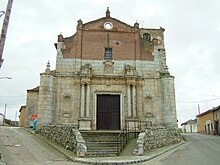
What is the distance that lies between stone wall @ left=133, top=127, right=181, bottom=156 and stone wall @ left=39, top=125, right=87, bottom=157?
2.81 m

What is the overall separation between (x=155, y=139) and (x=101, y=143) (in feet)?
11.1

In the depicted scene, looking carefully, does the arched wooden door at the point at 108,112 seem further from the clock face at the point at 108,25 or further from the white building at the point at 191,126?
the white building at the point at 191,126

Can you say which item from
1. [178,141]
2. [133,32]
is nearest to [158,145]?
[178,141]

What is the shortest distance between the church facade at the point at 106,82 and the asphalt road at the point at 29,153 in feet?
12.6

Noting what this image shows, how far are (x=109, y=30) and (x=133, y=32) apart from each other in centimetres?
217

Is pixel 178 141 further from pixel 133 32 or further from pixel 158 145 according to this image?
pixel 133 32

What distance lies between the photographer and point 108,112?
2162 centimetres

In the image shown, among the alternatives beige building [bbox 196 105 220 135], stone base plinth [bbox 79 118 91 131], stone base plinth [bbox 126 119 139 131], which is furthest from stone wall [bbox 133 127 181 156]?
beige building [bbox 196 105 220 135]

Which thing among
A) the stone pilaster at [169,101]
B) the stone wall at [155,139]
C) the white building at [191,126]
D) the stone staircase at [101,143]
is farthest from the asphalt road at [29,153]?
the white building at [191,126]

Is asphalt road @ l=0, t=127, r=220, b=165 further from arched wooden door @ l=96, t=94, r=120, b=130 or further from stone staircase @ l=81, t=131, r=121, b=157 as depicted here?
arched wooden door @ l=96, t=94, r=120, b=130

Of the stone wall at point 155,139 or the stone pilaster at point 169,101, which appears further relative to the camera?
the stone pilaster at point 169,101

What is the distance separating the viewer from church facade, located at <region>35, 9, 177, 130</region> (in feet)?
68.6

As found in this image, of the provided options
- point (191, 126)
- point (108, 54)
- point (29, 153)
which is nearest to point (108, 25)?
point (108, 54)

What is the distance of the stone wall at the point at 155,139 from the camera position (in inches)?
558
